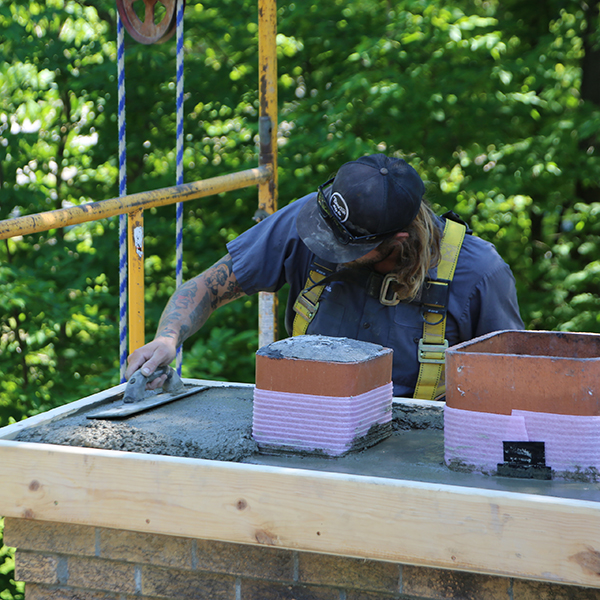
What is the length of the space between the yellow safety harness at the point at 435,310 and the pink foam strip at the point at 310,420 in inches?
26.1

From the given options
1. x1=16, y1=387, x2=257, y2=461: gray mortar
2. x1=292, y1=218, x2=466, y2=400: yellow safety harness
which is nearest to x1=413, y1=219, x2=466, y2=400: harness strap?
x1=292, y1=218, x2=466, y2=400: yellow safety harness

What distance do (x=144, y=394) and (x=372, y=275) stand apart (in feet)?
2.58

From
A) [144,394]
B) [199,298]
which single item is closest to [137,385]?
[144,394]

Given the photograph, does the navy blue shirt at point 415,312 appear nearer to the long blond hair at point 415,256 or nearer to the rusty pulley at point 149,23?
the long blond hair at point 415,256

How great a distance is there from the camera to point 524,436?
1.45 metres

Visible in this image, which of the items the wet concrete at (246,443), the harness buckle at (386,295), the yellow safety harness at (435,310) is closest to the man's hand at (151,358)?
the wet concrete at (246,443)

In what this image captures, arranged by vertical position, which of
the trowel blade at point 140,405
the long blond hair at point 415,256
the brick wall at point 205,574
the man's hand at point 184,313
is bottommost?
the brick wall at point 205,574

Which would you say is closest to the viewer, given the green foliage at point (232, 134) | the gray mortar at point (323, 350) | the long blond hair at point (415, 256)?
the gray mortar at point (323, 350)

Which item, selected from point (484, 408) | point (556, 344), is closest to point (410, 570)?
point (484, 408)

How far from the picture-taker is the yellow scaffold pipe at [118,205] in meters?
2.00

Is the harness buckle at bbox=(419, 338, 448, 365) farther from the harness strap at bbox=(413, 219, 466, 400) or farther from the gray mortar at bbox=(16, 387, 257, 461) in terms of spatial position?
the gray mortar at bbox=(16, 387, 257, 461)

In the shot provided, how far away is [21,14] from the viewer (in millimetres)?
4613

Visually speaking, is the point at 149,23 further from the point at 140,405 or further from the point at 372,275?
the point at 140,405

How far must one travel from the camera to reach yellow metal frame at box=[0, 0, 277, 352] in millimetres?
2139
